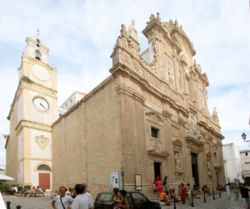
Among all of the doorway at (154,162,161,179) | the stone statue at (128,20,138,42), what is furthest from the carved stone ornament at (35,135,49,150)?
the stone statue at (128,20,138,42)

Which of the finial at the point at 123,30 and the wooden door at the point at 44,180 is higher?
the finial at the point at 123,30

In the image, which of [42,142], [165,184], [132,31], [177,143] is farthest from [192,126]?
[42,142]

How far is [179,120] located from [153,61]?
5538 millimetres

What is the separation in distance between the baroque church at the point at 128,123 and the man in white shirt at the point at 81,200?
1105 cm

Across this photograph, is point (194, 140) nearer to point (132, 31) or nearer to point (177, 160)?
point (177, 160)

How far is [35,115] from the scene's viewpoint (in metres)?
33.8

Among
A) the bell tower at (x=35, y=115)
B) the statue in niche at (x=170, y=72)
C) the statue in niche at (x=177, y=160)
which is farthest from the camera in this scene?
the bell tower at (x=35, y=115)

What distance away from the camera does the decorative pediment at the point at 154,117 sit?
20509 mm

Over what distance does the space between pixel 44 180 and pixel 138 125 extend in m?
17.4

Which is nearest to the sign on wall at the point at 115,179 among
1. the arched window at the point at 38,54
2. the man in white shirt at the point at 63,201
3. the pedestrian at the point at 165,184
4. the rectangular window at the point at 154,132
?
the pedestrian at the point at 165,184

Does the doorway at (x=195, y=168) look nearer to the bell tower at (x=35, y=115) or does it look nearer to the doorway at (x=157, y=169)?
the doorway at (x=157, y=169)

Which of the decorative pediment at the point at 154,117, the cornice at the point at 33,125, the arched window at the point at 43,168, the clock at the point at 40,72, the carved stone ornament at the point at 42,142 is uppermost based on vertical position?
the clock at the point at 40,72

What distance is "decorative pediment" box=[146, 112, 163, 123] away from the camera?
67.3 feet

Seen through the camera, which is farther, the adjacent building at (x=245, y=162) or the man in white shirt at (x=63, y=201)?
the adjacent building at (x=245, y=162)
